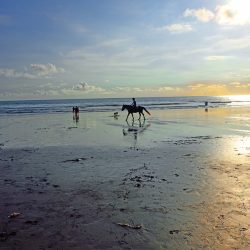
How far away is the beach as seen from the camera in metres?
7.04

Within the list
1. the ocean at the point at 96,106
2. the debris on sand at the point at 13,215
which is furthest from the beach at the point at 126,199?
the ocean at the point at 96,106

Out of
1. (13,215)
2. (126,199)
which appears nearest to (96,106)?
(126,199)

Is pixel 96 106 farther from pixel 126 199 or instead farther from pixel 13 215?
pixel 13 215

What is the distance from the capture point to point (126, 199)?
9.47m

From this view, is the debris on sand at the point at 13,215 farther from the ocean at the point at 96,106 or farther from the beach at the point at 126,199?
the ocean at the point at 96,106

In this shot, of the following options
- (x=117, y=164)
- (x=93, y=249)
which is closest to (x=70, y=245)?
(x=93, y=249)

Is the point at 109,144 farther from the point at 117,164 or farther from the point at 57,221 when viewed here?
the point at 57,221

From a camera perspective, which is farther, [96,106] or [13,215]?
[96,106]

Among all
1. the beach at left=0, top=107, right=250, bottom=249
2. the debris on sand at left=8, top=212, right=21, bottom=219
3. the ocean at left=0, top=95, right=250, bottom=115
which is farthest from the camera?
the ocean at left=0, top=95, right=250, bottom=115

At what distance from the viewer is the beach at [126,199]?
7.04 metres

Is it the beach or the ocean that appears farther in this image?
the ocean

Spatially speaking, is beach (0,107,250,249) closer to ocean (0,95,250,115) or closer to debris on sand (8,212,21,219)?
debris on sand (8,212,21,219)

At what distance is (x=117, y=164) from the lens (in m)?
14.1

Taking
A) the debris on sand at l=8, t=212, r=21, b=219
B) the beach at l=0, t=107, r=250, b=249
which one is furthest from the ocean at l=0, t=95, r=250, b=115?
the debris on sand at l=8, t=212, r=21, b=219
